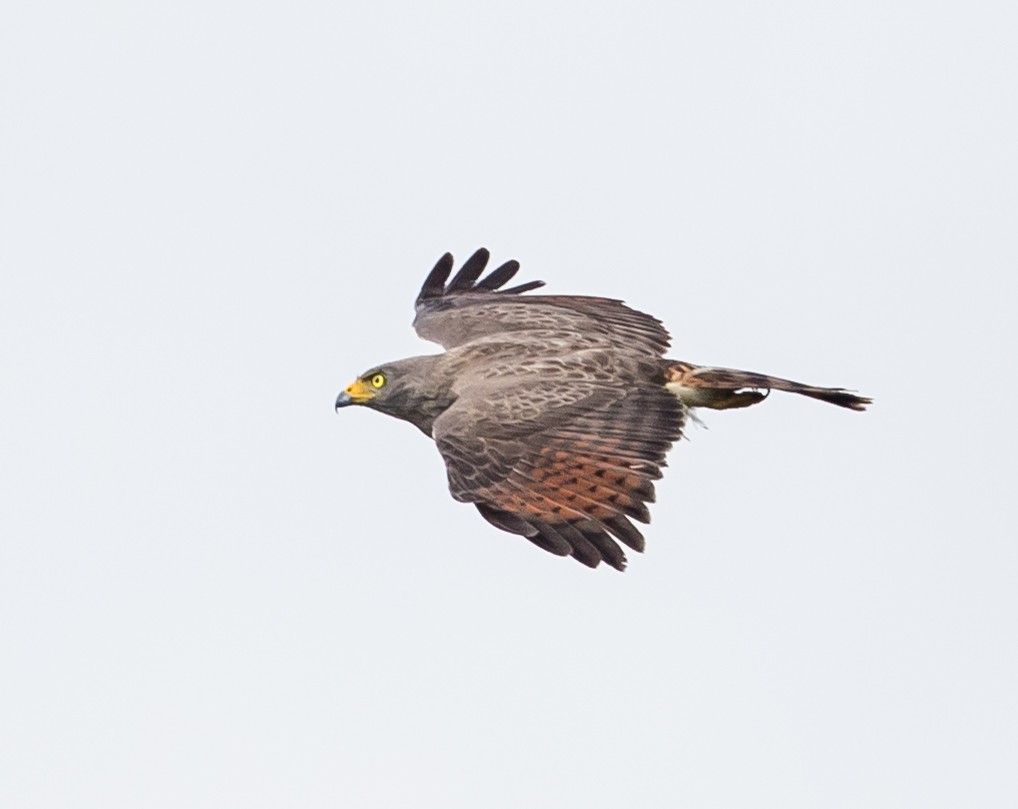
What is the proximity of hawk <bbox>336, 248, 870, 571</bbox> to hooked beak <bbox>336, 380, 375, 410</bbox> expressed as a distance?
0.04 feet

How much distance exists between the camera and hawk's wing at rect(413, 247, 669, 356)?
20.7 metres

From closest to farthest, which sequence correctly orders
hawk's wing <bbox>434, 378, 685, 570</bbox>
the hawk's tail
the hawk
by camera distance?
hawk's wing <bbox>434, 378, 685, 570</bbox>
the hawk
the hawk's tail

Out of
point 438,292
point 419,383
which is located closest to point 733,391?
point 419,383

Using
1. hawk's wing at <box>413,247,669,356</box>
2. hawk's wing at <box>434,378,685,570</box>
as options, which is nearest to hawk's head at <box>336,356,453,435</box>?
hawk's wing at <box>434,378,685,570</box>

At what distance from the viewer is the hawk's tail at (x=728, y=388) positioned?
768 inches

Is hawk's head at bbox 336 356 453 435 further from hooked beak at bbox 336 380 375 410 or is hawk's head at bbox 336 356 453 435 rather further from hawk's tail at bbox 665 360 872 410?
hawk's tail at bbox 665 360 872 410

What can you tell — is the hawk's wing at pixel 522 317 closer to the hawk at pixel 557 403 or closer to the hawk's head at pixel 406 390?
the hawk at pixel 557 403

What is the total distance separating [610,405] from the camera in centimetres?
1873

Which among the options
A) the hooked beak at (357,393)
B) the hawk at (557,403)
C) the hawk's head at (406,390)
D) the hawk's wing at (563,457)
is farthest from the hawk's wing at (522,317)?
the hawk's wing at (563,457)

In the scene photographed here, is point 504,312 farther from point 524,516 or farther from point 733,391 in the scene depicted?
point 524,516

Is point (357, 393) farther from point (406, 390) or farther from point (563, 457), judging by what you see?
point (563, 457)

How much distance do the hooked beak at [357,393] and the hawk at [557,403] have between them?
1cm

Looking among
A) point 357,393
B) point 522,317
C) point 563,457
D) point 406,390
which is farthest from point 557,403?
point 522,317

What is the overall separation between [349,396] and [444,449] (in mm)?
2319
